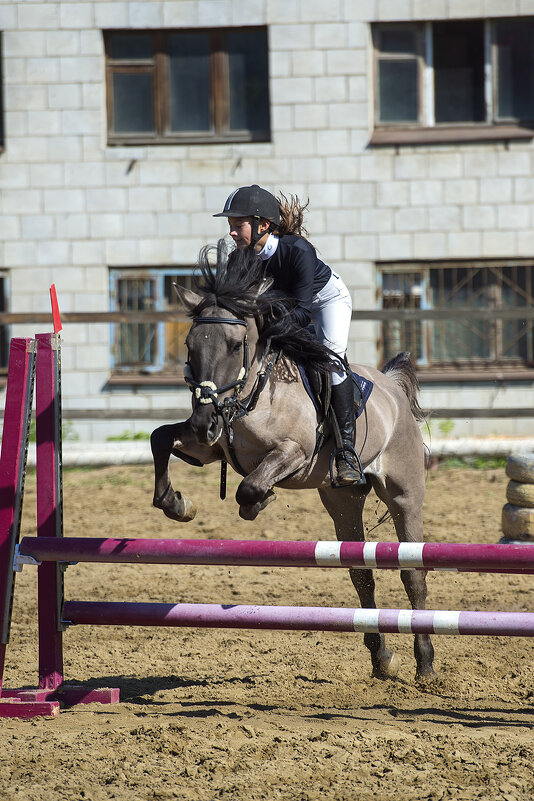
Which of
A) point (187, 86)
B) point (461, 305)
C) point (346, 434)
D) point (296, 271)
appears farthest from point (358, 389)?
point (187, 86)

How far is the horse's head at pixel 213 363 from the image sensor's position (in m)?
3.93

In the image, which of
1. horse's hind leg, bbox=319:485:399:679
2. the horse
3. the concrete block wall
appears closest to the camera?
the horse

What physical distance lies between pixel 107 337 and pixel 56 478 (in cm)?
831

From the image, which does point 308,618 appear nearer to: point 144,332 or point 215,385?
point 215,385

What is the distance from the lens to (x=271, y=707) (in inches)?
170

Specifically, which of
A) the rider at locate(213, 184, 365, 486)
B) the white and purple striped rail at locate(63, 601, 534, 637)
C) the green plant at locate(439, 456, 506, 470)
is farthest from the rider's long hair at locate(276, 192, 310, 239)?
the green plant at locate(439, 456, 506, 470)

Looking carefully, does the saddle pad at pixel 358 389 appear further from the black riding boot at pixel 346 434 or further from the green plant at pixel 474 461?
the green plant at pixel 474 461

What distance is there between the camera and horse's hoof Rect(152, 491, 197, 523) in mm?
4281

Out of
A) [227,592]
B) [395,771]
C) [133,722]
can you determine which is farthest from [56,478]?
[227,592]

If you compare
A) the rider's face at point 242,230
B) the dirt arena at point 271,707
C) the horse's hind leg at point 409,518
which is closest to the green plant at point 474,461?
the dirt arena at point 271,707

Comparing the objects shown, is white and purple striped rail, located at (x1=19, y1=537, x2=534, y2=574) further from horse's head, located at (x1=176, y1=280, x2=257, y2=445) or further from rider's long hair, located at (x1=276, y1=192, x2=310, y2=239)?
rider's long hair, located at (x1=276, y1=192, x2=310, y2=239)

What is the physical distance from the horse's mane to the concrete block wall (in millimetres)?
7749

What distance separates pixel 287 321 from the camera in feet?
14.5

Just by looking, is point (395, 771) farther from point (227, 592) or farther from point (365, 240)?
point (365, 240)
